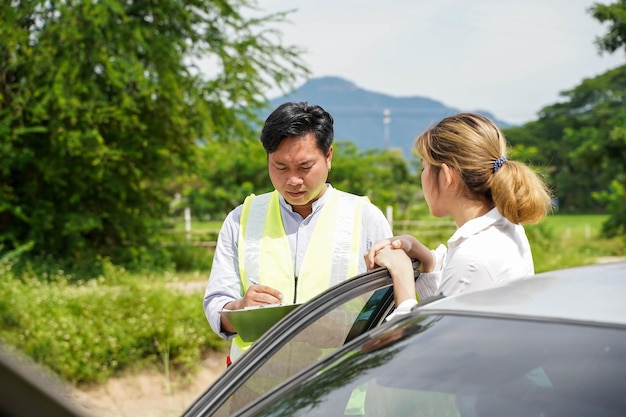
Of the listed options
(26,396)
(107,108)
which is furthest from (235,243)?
(107,108)

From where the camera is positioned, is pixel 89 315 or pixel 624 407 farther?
pixel 89 315

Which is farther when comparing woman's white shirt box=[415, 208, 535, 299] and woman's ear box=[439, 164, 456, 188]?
woman's ear box=[439, 164, 456, 188]

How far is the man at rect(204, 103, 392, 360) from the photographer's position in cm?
262

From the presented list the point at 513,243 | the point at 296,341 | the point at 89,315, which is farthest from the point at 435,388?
the point at 89,315

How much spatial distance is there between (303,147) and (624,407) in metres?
1.52

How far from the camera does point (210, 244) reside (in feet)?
Answer: 70.7

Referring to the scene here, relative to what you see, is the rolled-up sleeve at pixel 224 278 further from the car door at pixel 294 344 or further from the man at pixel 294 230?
the car door at pixel 294 344

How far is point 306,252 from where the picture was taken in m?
2.67

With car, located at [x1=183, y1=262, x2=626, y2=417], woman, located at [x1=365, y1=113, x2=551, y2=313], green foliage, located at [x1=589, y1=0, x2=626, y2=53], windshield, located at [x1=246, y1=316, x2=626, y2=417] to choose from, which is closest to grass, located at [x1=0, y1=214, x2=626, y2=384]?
woman, located at [x1=365, y1=113, x2=551, y2=313]

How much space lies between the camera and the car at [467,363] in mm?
1509

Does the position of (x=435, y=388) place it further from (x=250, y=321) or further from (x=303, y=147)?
(x=303, y=147)

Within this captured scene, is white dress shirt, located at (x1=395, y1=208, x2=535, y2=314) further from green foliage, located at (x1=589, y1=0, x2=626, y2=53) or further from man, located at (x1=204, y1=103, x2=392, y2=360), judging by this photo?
green foliage, located at (x1=589, y1=0, x2=626, y2=53)

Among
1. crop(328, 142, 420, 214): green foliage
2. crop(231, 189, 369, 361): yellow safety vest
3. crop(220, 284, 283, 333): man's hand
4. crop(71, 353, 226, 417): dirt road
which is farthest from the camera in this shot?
crop(328, 142, 420, 214): green foliage

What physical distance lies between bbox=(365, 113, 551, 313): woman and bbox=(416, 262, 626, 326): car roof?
0.58 ft
